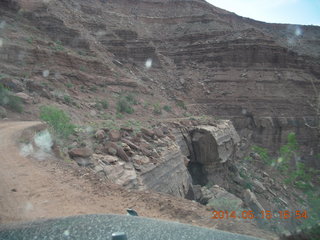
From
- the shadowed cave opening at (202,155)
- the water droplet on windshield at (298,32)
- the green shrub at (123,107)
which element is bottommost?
the shadowed cave opening at (202,155)

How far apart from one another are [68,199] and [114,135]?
175 inches

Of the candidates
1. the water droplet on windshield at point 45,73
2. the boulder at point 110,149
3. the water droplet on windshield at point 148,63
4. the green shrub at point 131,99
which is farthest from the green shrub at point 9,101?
the water droplet on windshield at point 148,63

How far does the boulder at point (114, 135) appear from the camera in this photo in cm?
991

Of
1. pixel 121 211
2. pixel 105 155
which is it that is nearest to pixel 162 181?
pixel 105 155

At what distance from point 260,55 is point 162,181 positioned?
27659mm

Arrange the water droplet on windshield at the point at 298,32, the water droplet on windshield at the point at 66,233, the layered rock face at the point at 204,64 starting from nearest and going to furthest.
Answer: the water droplet on windshield at the point at 66,233 < the layered rock face at the point at 204,64 < the water droplet on windshield at the point at 298,32

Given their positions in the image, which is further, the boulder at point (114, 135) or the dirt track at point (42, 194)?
the boulder at point (114, 135)

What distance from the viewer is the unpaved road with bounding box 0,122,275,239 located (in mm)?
5074

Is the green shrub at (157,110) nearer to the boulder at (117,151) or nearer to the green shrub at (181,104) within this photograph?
the green shrub at (181,104)

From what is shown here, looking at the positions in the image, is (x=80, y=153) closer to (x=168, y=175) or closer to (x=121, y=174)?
(x=121, y=174)

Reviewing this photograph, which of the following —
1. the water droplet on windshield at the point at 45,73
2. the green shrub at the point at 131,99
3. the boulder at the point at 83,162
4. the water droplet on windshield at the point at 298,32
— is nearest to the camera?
the boulder at the point at 83,162

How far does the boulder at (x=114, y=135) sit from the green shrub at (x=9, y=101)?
221 inches

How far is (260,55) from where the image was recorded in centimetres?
3319

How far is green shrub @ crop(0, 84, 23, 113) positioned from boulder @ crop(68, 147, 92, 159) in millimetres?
6186
